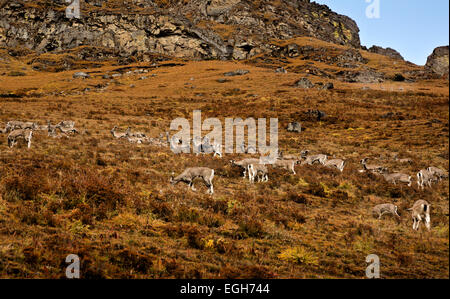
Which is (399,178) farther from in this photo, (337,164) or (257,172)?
(257,172)

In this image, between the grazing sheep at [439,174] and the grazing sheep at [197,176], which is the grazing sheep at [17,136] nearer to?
the grazing sheep at [197,176]

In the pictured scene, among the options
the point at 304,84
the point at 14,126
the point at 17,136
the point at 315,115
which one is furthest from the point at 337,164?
the point at 304,84

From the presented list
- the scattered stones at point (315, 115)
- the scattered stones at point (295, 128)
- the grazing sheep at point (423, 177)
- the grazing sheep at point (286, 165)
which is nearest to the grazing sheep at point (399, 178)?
the grazing sheep at point (423, 177)

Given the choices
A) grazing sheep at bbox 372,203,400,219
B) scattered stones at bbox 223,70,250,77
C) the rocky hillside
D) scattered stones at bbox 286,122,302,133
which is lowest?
grazing sheep at bbox 372,203,400,219

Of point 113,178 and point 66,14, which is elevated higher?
point 66,14

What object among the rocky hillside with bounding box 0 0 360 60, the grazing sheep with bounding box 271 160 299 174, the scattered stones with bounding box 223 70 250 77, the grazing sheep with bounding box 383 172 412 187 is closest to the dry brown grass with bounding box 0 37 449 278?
the grazing sheep with bounding box 271 160 299 174

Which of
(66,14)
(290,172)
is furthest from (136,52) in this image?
(290,172)

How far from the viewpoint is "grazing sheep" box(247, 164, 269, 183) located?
1766cm

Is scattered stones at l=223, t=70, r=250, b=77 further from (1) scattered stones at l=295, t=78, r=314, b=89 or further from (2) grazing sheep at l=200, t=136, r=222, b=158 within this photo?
(2) grazing sheep at l=200, t=136, r=222, b=158

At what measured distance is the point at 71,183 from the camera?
12422 millimetres

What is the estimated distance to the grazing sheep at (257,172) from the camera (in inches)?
695

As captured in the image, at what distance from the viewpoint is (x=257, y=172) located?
61.6ft
